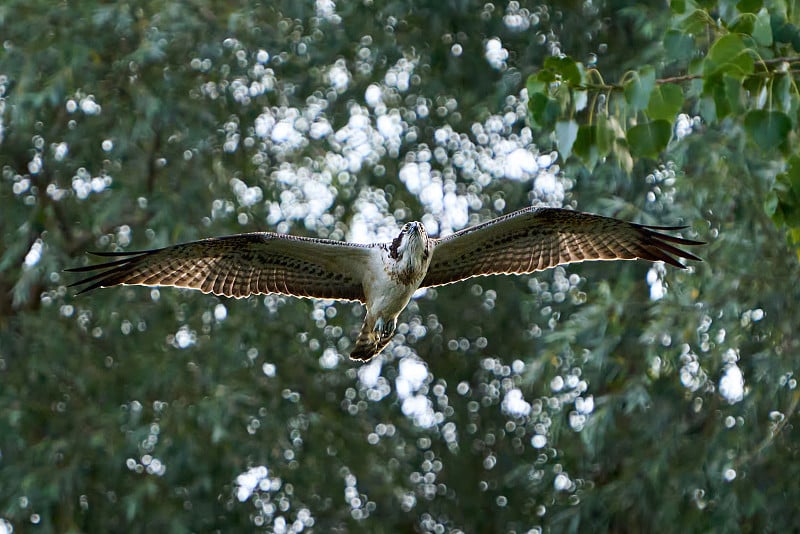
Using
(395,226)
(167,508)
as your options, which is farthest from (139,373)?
(395,226)

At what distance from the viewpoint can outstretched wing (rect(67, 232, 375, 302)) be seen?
19.5 feet

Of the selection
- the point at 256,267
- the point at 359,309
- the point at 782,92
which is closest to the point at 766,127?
the point at 782,92

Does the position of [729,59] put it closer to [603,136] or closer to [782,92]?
[782,92]

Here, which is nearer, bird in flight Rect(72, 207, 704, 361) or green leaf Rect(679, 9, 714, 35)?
green leaf Rect(679, 9, 714, 35)

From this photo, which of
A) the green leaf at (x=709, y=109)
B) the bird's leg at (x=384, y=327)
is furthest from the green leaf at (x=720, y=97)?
the bird's leg at (x=384, y=327)

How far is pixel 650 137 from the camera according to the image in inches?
171

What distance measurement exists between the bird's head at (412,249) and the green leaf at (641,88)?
1489 mm

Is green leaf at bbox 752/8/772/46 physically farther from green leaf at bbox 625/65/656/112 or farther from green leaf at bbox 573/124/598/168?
green leaf at bbox 573/124/598/168

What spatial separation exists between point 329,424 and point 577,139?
641cm

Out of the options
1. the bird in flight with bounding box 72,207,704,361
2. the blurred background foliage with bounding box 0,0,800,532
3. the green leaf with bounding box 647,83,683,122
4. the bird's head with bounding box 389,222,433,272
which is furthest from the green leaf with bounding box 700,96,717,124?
the blurred background foliage with bounding box 0,0,800,532

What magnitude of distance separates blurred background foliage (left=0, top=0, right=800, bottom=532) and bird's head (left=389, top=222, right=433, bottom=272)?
3013 millimetres

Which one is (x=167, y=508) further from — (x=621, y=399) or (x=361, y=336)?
(x=361, y=336)

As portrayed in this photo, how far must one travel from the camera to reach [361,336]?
19.1 ft

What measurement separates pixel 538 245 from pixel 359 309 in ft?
15.1
